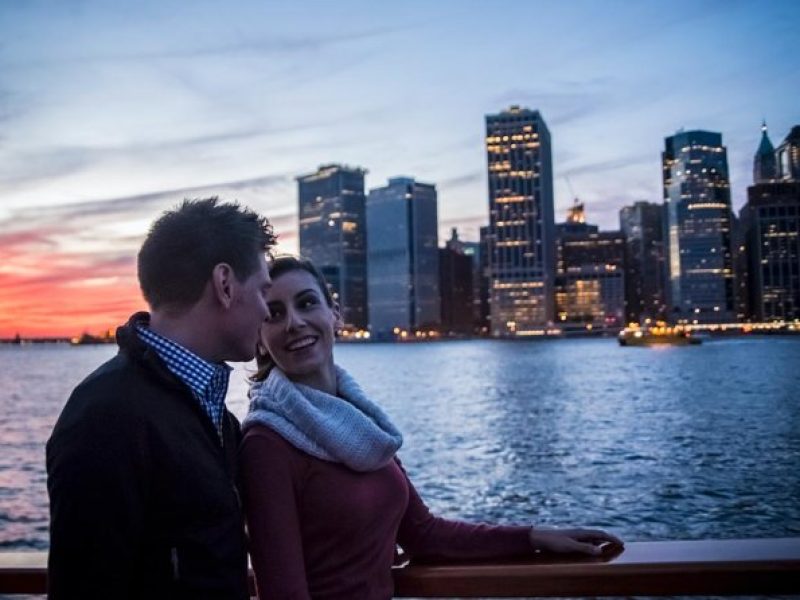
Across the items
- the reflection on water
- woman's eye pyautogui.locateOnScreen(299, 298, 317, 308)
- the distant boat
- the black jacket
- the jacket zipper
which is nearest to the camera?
the black jacket

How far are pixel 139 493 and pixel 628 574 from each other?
142 cm

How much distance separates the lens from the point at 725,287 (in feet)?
634

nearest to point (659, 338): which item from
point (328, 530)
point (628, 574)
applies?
point (628, 574)

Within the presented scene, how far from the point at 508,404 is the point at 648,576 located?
4218 cm

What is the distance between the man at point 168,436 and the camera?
62.2 inches

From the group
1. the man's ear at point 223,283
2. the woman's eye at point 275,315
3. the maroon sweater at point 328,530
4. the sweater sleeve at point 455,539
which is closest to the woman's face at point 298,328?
the woman's eye at point 275,315

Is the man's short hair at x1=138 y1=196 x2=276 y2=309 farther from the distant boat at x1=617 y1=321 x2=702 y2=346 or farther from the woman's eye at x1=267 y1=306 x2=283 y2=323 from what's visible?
the distant boat at x1=617 y1=321 x2=702 y2=346

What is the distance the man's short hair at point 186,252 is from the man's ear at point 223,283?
0.01 meters

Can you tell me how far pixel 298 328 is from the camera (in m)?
2.70

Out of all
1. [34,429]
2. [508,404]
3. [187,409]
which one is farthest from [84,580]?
[508,404]

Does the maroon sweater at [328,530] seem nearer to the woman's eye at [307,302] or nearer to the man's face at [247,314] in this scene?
the man's face at [247,314]

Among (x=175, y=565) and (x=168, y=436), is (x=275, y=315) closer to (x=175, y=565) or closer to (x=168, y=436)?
(x=168, y=436)

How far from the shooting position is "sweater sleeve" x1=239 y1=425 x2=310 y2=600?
2.17 metres

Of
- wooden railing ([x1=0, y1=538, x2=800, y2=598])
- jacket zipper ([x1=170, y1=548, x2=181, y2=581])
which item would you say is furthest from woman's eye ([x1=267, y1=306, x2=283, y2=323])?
jacket zipper ([x1=170, y1=548, x2=181, y2=581])
